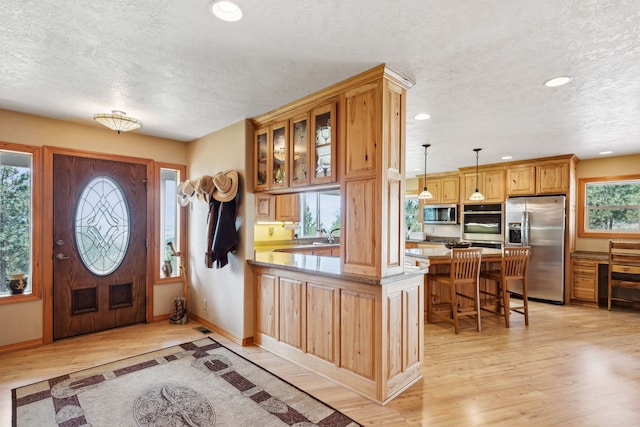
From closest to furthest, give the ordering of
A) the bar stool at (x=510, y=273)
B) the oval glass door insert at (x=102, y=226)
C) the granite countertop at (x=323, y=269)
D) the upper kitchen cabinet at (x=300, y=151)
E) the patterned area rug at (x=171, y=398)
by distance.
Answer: the patterned area rug at (x=171, y=398) → the granite countertop at (x=323, y=269) → the upper kitchen cabinet at (x=300, y=151) → the oval glass door insert at (x=102, y=226) → the bar stool at (x=510, y=273)

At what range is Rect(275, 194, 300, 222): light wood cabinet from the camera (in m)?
4.76

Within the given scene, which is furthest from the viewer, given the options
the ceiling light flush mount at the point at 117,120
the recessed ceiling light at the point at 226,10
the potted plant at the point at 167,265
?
the potted plant at the point at 167,265

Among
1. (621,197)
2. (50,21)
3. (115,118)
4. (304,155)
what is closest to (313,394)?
(304,155)

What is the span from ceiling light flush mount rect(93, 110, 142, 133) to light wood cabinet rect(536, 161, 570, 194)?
6167 millimetres

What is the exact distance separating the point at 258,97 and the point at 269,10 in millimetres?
1279

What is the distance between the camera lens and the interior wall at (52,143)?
3.33 meters

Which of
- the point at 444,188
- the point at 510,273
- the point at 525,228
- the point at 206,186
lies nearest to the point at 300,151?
the point at 206,186

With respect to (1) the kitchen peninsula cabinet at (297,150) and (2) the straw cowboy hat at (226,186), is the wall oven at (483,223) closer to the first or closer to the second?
(1) the kitchen peninsula cabinet at (297,150)

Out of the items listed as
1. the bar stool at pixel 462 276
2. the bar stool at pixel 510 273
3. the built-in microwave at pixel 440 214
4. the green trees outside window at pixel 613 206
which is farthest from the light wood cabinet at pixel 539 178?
the bar stool at pixel 462 276

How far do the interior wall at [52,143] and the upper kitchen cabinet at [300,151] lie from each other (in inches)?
89.0

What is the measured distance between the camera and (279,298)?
326 cm

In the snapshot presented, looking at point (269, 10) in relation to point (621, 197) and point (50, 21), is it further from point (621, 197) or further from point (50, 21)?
point (621, 197)

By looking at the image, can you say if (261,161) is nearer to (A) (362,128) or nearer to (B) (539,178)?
(A) (362,128)

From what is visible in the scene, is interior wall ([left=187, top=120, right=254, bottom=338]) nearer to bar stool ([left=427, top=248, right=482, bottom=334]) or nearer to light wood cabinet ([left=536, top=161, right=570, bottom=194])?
bar stool ([left=427, top=248, right=482, bottom=334])
